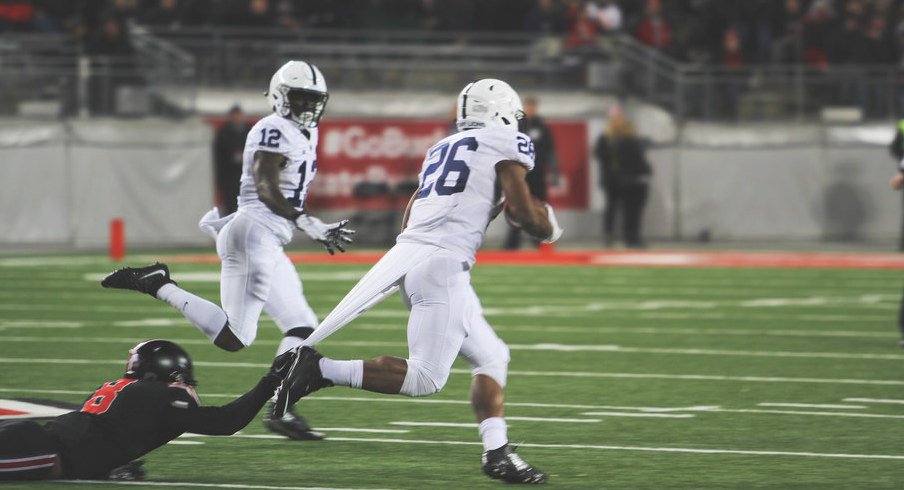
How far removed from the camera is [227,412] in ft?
20.9

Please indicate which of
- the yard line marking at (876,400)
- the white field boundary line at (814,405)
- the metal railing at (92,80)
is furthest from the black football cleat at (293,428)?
the metal railing at (92,80)

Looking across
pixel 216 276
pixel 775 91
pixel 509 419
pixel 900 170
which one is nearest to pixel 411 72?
pixel 775 91

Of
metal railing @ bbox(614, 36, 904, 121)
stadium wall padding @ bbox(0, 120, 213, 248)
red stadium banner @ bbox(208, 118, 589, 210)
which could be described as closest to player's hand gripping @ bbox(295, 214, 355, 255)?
stadium wall padding @ bbox(0, 120, 213, 248)

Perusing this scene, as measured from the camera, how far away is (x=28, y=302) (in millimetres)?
14523

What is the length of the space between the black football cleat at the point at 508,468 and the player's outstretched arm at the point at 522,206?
0.87m

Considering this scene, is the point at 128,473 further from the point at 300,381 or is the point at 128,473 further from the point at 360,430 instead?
the point at 360,430

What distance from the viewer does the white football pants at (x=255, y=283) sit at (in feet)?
26.7

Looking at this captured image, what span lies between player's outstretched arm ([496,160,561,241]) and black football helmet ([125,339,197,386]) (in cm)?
143

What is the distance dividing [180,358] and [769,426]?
3.10m

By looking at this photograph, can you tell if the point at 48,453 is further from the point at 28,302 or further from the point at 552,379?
the point at 28,302

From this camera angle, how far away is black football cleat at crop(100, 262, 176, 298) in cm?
762

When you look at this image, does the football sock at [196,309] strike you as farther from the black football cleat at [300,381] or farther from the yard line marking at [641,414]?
the yard line marking at [641,414]

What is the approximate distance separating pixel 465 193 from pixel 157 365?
141 centimetres

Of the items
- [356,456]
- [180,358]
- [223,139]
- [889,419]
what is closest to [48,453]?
[180,358]
